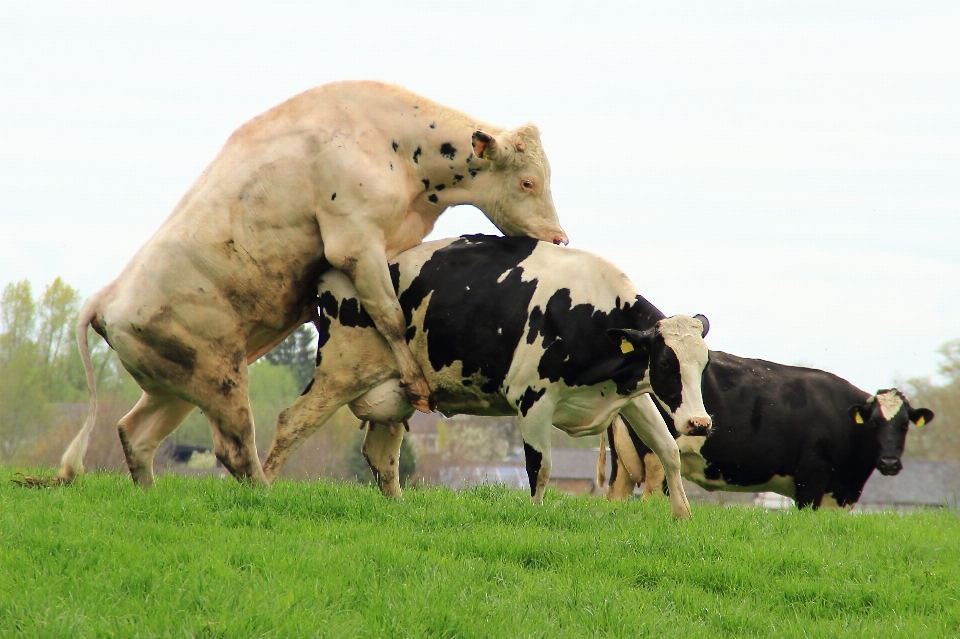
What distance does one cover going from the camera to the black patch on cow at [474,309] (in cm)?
A: 904

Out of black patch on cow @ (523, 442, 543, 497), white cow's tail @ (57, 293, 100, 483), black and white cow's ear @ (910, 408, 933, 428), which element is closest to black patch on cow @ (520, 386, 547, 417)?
black patch on cow @ (523, 442, 543, 497)

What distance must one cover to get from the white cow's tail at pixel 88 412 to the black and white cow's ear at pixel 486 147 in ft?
11.8

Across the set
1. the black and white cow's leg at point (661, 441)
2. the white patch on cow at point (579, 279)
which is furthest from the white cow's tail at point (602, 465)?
the white patch on cow at point (579, 279)

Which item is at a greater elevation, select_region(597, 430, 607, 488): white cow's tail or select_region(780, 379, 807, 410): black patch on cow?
select_region(780, 379, 807, 410): black patch on cow

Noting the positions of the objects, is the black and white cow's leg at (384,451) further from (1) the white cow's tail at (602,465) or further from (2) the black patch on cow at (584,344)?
(1) the white cow's tail at (602,465)

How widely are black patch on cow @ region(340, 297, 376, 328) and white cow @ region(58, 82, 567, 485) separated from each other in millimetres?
204

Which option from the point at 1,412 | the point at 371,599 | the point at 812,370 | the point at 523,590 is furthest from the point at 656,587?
the point at 1,412

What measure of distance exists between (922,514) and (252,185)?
25.0 ft

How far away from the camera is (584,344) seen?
8805 millimetres

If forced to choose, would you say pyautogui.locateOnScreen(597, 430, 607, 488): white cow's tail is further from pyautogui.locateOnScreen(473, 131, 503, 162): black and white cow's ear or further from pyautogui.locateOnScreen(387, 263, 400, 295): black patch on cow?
pyautogui.locateOnScreen(473, 131, 503, 162): black and white cow's ear

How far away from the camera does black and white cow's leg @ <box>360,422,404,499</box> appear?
9.73m

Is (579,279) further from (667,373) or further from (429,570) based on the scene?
(429,570)

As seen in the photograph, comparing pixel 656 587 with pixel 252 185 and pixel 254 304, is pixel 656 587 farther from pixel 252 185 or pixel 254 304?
pixel 252 185

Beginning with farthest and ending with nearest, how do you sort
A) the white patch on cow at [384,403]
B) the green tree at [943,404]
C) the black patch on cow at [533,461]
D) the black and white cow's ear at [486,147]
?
the green tree at [943,404]
the white patch on cow at [384,403]
the black and white cow's ear at [486,147]
the black patch on cow at [533,461]
